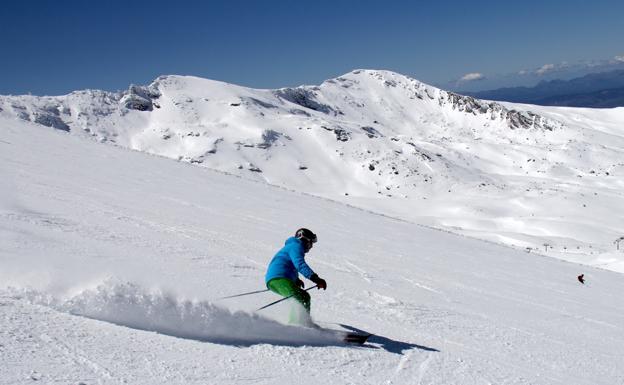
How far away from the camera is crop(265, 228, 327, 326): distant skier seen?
7402 millimetres

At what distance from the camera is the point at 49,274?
21.5ft

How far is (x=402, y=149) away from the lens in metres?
107

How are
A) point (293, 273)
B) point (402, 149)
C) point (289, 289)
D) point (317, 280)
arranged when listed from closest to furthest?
point (317, 280) → point (289, 289) → point (293, 273) → point (402, 149)

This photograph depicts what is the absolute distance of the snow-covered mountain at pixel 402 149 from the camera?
7069 centimetres

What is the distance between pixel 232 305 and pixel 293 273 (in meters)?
1.04

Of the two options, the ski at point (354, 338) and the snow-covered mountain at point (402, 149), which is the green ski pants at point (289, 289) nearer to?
the ski at point (354, 338)

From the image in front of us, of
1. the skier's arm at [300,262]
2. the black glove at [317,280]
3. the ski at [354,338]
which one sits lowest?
the ski at [354,338]

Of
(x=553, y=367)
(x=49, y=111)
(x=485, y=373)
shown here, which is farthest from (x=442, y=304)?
(x=49, y=111)

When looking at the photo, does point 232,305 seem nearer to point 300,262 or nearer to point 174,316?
point 174,316

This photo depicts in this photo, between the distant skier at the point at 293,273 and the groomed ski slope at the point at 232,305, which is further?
the distant skier at the point at 293,273

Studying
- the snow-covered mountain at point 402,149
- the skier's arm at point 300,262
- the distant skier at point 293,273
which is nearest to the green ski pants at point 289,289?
the distant skier at point 293,273

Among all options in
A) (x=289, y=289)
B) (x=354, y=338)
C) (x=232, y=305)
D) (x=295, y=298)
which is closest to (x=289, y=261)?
(x=289, y=289)

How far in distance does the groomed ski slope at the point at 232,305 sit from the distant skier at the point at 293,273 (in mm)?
293

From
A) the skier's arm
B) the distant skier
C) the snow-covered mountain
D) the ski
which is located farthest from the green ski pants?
the snow-covered mountain
